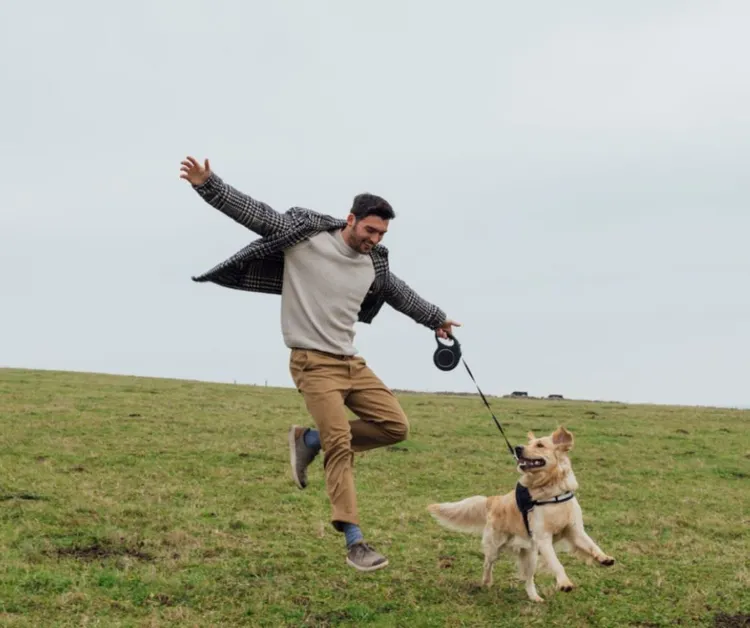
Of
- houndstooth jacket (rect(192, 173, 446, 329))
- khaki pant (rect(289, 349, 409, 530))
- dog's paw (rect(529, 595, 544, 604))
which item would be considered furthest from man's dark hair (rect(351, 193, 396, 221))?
dog's paw (rect(529, 595, 544, 604))

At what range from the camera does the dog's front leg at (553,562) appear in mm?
6586

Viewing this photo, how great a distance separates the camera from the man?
6.73 metres

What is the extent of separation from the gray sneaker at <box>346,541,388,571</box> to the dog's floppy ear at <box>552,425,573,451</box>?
184 centimetres

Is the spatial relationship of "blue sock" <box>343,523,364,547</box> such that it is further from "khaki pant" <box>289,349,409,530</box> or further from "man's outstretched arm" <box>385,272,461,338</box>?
"man's outstretched arm" <box>385,272,461,338</box>

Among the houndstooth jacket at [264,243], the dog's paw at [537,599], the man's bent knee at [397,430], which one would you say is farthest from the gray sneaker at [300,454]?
the dog's paw at [537,599]

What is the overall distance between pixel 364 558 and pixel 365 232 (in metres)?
2.59

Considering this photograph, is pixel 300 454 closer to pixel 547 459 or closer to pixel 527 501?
pixel 527 501

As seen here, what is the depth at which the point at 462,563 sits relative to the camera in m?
8.68

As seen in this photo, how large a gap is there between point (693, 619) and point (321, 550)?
12.3ft

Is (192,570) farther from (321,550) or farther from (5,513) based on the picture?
(5,513)

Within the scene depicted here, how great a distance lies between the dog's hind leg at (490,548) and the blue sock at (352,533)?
1.59 m

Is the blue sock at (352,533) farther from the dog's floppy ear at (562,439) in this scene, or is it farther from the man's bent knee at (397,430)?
the dog's floppy ear at (562,439)

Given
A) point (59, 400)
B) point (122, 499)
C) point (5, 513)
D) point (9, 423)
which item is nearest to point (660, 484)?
point (122, 499)

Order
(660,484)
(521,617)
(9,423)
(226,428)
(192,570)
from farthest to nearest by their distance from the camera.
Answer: (226,428)
(9,423)
(660,484)
(192,570)
(521,617)
